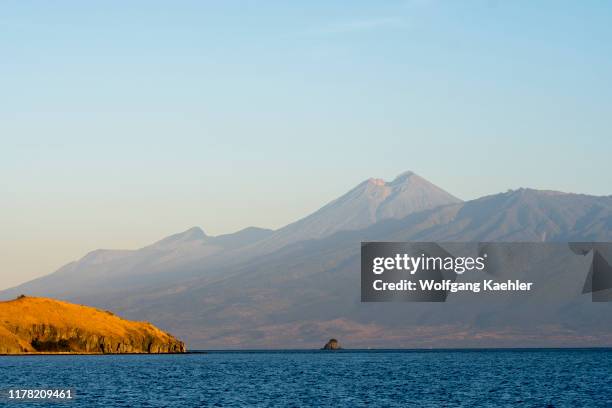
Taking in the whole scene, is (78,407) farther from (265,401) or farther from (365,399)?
(365,399)

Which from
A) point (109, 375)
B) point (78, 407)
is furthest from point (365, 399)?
point (109, 375)

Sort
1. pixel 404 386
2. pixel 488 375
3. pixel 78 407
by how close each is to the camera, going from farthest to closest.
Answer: pixel 488 375
pixel 404 386
pixel 78 407

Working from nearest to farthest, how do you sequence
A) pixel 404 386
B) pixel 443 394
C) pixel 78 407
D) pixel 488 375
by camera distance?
pixel 78 407, pixel 443 394, pixel 404 386, pixel 488 375

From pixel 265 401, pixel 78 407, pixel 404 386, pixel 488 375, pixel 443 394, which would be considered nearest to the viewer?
pixel 78 407

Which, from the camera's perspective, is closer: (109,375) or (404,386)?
(404,386)

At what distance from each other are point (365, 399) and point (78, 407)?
34455 millimetres

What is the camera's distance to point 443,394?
484 feet

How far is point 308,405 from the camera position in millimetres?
128875

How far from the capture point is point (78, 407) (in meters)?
123

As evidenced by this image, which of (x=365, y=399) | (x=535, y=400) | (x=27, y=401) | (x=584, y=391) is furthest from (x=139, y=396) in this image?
(x=584, y=391)

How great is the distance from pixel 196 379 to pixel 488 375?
51.0 metres

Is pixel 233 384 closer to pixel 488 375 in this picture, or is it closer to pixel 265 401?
pixel 265 401

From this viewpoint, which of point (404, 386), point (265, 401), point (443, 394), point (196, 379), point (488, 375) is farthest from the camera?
point (488, 375)

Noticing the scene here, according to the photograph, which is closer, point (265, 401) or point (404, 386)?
point (265, 401)
